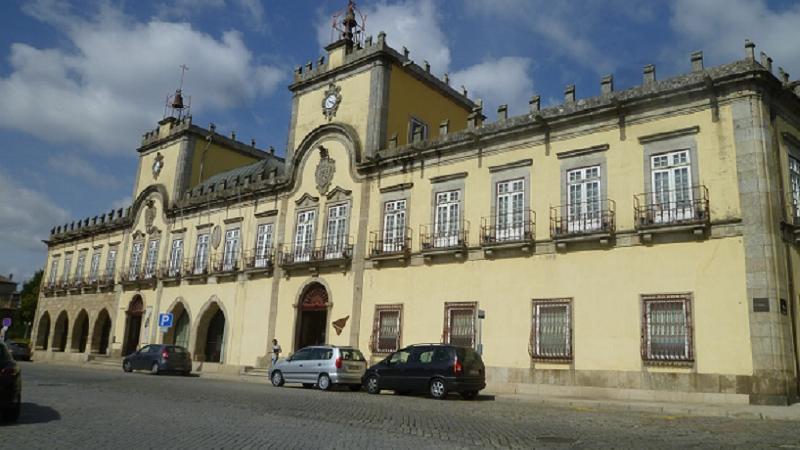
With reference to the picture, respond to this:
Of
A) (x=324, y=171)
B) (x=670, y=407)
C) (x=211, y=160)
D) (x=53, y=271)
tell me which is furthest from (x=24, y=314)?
(x=670, y=407)

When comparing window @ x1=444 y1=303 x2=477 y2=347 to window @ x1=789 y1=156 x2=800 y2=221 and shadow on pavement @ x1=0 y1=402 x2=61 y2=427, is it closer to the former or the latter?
window @ x1=789 y1=156 x2=800 y2=221

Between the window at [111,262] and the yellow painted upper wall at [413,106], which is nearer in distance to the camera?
the yellow painted upper wall at [413,106]

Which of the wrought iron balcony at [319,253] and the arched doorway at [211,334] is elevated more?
the wrought iron balcony at [319,253]

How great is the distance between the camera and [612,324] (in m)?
18.4

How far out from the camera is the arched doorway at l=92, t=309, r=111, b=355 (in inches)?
1665

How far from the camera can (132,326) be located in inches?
1545

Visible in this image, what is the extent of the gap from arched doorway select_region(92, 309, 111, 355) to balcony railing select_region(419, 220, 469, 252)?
28103mm

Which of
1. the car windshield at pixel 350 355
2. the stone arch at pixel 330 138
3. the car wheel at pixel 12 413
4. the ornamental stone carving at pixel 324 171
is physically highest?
the stone arch at pixel 330 138

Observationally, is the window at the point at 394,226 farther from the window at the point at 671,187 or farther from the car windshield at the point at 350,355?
the window at the point at 671,187

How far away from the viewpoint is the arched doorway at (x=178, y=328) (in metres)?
35.1

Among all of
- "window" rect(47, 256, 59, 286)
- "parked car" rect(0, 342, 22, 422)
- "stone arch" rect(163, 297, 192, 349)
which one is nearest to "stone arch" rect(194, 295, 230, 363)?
"stone arch" rect(163, 297, 192, 349)

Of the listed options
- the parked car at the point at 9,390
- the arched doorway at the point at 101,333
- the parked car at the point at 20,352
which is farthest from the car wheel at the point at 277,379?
the parked car at the point at 20,352

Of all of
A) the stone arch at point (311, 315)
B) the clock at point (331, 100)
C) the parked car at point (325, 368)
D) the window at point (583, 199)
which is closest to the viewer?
the window at point (583, 199)

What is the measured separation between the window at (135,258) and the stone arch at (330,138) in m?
15.5
